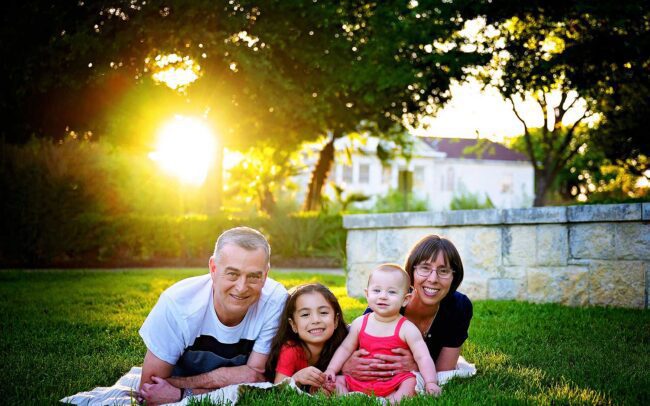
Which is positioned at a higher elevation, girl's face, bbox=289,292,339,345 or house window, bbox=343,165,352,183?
house window, bbox=343,165,352,183

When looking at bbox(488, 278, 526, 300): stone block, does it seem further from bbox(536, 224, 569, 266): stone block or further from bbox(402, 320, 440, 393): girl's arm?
bbox(402, 320, 440, 393): girl's arm

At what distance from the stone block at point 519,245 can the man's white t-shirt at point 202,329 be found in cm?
401

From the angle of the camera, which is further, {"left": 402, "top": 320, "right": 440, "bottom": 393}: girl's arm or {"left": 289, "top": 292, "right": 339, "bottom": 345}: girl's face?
{"left": 289, "top": 292, "right": 339, "bottom": 345}: girl's face

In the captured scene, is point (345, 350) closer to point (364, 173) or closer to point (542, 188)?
point (542, 188)

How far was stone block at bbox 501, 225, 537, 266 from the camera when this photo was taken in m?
7.41

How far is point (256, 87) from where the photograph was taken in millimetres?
14164

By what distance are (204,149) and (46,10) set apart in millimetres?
7625

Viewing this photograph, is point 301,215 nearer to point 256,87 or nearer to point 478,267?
point 256,87

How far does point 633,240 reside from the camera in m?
6.71

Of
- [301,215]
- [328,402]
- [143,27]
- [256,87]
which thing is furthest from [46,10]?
[328,402]

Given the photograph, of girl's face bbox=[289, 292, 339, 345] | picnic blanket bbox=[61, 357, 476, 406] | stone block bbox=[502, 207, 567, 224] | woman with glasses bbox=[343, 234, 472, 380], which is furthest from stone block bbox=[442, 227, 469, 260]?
girl's face bbox=[289, 292, 339, 345]

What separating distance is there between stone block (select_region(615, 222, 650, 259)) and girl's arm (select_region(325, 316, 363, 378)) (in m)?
3.77

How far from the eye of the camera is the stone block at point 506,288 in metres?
7.60

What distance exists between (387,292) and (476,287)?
13.5ft
